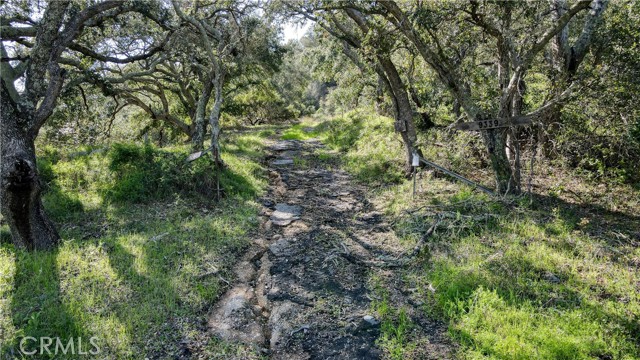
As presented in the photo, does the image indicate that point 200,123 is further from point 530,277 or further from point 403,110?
point 530,277

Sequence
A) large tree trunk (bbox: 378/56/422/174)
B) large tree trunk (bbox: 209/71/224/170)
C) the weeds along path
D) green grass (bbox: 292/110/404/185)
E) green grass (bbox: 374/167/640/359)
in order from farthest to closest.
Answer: green grass (bbox: 292/110/404/185) < large tree trunk (bbox: 378/56/422/174) < large tree trunk (bbox: 209/71/224/170) < the weeds along path < green grass (bbox: 374/167/640/359)

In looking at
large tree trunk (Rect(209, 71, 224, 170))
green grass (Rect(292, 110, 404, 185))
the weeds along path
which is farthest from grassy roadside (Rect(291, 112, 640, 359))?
large tree trunk (Rect(209, 71, 224, 170))

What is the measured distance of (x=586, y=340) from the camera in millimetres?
3572

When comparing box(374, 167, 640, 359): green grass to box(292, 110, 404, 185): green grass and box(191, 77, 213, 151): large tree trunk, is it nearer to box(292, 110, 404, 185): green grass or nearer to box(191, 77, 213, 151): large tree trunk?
box(292, 110, 404, 185): green grass

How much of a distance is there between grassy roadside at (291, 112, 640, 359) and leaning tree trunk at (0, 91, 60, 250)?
530cm

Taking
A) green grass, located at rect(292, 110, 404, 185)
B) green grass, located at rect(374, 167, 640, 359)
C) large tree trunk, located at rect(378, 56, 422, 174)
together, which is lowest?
green grass, located at rect(374, 167, 640, 359)

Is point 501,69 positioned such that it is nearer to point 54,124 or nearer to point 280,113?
point 54,124

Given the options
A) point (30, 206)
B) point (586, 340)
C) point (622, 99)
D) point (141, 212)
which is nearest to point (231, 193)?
point (141, 212)

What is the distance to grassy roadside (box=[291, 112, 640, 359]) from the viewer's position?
368 centimetres

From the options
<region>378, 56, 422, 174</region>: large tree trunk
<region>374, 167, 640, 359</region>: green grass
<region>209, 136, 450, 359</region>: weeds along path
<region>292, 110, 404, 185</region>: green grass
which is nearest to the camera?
<region>374, 167, 640, 359</region>: green grass

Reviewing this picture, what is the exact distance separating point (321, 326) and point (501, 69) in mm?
6596

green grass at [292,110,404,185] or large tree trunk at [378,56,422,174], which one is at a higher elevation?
large tree trunk at [378,56,422,174]

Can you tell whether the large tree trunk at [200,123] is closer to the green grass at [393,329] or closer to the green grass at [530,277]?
the green grass at [530,277]

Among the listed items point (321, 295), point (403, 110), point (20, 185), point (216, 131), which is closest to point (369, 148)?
point (403, 110)
